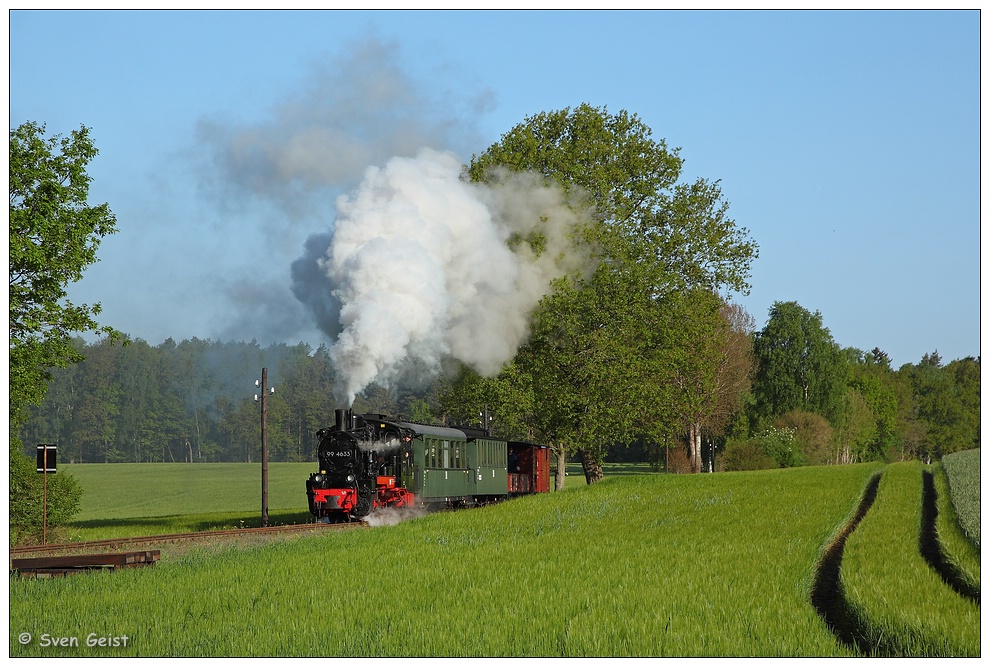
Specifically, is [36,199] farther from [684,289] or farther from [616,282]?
[684,289]

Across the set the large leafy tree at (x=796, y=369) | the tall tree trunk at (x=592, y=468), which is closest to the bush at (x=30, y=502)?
the tall tree trunk at (x=592, y=468)

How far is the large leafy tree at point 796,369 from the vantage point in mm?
84562

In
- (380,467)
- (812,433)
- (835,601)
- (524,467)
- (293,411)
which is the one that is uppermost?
(293,411)

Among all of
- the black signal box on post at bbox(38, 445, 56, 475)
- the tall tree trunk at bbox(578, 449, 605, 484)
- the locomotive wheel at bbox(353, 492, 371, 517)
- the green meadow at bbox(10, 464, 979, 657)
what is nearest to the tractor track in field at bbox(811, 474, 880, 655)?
the green meadow at bbox(10, 464, 979, 657)

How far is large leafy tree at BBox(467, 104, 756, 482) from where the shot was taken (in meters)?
41.4

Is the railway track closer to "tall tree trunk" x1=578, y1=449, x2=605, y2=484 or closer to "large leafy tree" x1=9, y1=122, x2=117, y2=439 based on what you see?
"large leafy tree" x1=9, y1=122, x2=117, y2=439

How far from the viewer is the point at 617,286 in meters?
40.8

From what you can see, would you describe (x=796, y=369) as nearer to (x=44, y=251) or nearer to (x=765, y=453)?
(x=765, y=453)

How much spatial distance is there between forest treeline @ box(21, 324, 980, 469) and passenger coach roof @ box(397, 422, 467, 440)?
3399cm

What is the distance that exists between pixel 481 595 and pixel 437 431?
1871 centimetres

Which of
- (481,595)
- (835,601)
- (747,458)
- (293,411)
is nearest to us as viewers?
(481,595)

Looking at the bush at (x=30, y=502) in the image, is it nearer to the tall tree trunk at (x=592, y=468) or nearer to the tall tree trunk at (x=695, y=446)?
the tall tree trunk at (x=592, y=468)

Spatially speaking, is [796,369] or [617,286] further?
[796,369]

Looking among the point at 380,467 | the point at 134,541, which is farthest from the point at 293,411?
A: the point at 134,541
